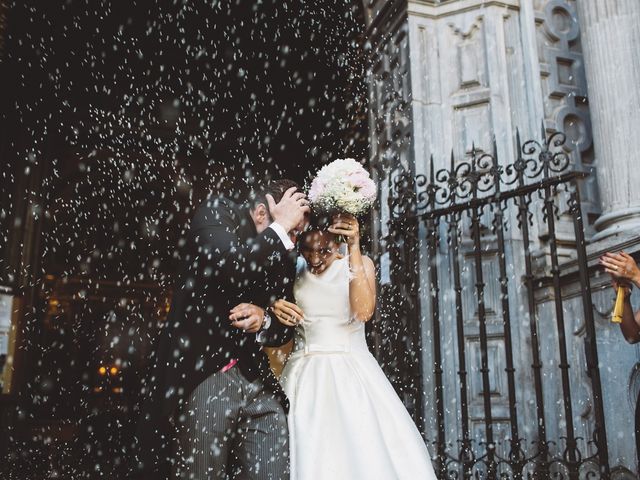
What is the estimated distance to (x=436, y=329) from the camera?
16.4 feet

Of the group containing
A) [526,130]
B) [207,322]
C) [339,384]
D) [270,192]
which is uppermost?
[526,130]

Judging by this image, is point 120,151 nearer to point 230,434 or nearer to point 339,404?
point 339,404

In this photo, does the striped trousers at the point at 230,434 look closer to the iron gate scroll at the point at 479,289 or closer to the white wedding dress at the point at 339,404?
the white wedding dress at the point at 339,404

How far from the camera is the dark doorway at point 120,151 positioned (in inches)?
352

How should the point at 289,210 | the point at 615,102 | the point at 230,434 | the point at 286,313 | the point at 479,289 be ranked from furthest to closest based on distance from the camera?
the point at 615,102 → the point at 479,289 → the point at 286,313 → the point at 289,210 → the point at 230,434

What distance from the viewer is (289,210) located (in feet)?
8.96

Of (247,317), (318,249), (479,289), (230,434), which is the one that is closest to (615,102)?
(479,289)

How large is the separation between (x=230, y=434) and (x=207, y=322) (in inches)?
18.1

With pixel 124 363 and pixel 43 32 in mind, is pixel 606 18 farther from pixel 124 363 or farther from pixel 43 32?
pixel 124 363

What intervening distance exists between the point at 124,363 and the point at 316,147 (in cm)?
610

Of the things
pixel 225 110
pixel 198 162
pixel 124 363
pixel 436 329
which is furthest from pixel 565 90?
pixel 124 363

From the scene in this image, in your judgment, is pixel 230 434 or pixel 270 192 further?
pixel 270 192

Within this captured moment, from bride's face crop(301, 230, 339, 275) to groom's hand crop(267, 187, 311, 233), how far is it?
573 millimetres

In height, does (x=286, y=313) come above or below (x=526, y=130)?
below
